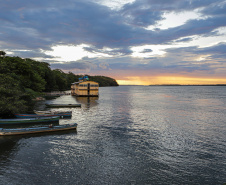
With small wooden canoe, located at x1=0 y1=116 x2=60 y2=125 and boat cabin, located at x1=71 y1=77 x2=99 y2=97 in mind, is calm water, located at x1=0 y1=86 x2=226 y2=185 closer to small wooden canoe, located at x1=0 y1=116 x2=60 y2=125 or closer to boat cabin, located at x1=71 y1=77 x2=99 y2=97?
small wooden canoe, located at x1=0 y1=116 x2=60 y2=125

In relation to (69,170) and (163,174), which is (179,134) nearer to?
(163,174)

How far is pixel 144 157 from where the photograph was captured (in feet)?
69.2

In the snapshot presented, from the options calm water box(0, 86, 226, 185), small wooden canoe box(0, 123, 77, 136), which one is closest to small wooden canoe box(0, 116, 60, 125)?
small wooden canoe box(0, 123, 77, 136)

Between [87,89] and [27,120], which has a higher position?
[87,89]

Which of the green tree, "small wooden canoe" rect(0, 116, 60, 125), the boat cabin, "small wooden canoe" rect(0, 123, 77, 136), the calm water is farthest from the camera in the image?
the boat cabin

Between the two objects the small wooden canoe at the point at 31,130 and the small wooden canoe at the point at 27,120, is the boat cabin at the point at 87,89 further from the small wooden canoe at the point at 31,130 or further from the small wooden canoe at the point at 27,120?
the small wooden canoe at the point at 31,130

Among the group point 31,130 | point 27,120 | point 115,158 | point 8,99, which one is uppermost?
point 8,99

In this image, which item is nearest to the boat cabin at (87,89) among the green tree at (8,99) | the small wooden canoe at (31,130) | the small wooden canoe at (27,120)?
the green tree at (8,99)

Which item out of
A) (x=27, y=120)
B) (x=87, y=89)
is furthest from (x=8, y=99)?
(x=87, y=89)

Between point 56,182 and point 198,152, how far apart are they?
61.5ft

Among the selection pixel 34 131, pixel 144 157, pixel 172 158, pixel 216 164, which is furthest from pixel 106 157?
pixel 34 131

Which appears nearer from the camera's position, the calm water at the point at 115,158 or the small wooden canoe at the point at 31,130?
the calm water at the point at 115,158

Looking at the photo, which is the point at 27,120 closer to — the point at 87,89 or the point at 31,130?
the point at 31,130

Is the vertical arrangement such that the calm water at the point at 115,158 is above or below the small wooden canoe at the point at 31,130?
below
